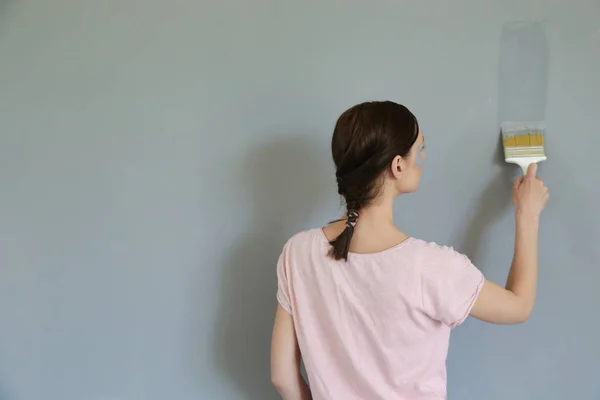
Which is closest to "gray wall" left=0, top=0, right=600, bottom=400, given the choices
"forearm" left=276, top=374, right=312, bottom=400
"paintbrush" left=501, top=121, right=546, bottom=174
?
"paintbrush" left=501, top=121, right=546, bottom=174

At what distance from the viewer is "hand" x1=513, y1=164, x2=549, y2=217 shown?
961 mm

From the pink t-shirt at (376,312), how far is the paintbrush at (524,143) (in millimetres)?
298

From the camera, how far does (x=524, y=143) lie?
1.03 metres

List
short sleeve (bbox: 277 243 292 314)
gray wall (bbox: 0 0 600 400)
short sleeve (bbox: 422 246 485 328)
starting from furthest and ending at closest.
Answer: gray wall (bbox: 0 0 600 400) < short sleeve (bbox: 277 243 292 314) < short sleeve (bbox: 422 246 485 328)

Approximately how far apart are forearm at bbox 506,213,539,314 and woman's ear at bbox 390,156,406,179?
0.88ft

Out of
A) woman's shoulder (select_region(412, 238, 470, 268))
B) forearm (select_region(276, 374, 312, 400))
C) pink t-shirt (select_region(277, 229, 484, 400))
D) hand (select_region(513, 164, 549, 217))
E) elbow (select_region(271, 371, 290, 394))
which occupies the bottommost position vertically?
forearm (select_region(276, 374, 312, 400))

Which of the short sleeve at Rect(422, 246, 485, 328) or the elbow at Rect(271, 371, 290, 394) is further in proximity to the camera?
the elbow at Rect(271, 371, 290, 394)

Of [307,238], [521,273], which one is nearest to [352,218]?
[307,238]

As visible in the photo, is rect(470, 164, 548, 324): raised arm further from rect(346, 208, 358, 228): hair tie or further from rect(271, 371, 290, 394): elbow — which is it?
rect(271, 371, 290, 394): elbow

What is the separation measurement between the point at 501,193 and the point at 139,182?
2.59 ft

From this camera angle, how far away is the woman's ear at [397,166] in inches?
33.1

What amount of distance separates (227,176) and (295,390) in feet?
1.57

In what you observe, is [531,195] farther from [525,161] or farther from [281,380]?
[281,380]

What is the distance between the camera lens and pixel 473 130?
108 cm
